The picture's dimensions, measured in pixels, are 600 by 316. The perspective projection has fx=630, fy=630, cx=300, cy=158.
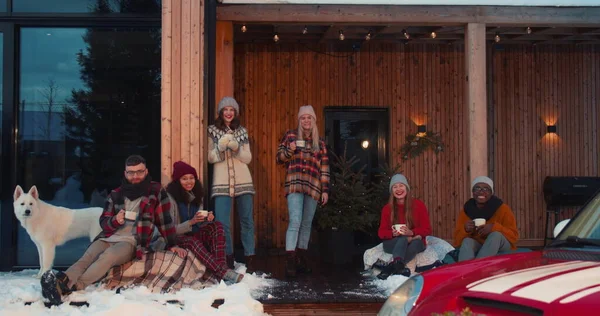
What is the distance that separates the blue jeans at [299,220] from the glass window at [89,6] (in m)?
2.71

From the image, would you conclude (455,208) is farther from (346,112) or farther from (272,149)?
(272,149)

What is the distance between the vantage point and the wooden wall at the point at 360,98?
990cm

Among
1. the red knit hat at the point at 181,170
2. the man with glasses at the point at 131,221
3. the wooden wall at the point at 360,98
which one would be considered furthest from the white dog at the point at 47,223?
the wooden wall at the point at 360,98

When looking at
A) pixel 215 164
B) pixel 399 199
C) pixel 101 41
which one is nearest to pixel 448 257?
pixel 399 199

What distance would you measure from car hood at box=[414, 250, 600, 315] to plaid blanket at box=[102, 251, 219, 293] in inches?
123

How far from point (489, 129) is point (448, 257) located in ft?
14.0

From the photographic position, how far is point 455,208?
10.2 m

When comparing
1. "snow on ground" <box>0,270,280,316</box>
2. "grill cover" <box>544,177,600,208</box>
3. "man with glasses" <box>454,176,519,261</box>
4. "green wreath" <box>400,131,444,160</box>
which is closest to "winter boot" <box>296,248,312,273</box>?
"snow on ground" <box>0,270,280,316</box>

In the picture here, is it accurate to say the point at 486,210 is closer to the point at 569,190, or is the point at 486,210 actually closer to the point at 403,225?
the point at 403,225

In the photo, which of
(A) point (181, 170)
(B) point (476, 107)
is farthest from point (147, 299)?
(B) point (476, 107)

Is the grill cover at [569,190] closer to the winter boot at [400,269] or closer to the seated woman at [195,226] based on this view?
the winter boot at [400,269]

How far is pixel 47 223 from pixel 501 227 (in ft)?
15.0

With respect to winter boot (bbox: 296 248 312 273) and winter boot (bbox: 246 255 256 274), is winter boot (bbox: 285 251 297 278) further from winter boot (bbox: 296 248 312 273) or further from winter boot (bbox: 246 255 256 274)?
winter boot (bbox: 246 255 256 274)

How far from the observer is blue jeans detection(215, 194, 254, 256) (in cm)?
669
